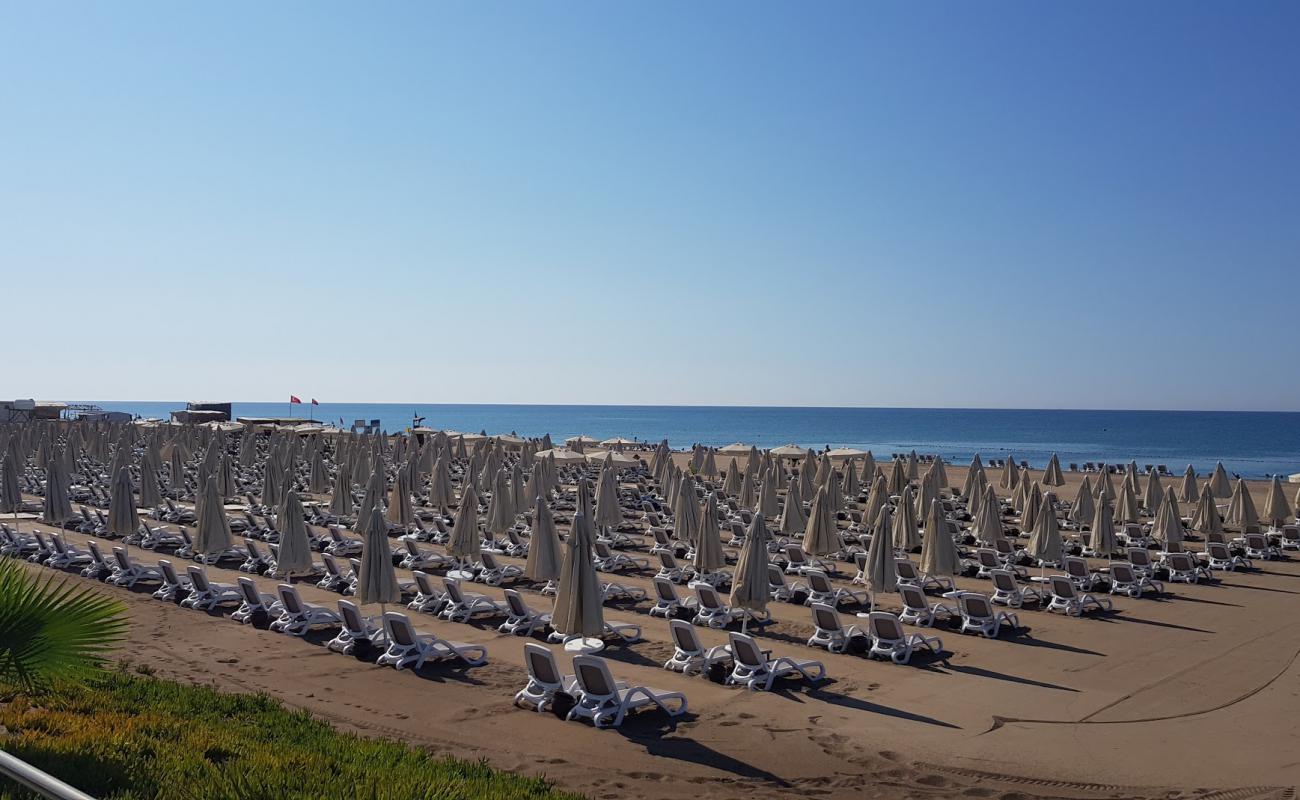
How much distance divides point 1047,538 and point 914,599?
437cm

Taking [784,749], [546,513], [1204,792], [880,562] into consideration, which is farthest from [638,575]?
[1204,792]

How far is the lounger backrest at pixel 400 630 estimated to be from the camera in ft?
34.9

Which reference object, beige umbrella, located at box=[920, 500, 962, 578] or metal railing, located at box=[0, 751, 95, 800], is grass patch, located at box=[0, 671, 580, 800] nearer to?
metal railing, located at box=[0, 751, 95, 800]

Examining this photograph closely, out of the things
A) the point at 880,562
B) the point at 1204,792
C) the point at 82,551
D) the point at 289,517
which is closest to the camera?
the point at 1204,792

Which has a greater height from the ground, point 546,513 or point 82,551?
point 546,513

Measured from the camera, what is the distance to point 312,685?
9.91 meters

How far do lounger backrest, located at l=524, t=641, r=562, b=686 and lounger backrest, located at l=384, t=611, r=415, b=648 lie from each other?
2.05 metres

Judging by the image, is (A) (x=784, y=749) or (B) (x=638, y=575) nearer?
(A) (x=784, y=749)

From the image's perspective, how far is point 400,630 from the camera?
420 inches

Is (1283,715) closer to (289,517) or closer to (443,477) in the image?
(289,517)

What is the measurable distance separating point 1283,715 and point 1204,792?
8.87ft

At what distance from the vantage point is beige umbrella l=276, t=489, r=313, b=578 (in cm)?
1432

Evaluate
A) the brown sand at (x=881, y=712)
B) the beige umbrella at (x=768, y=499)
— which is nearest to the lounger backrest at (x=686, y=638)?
the brown sand at (x=881, y=712)

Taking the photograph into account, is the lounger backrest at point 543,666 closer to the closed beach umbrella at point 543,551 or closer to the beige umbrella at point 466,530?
the closed beach umbrella at point 543,551
